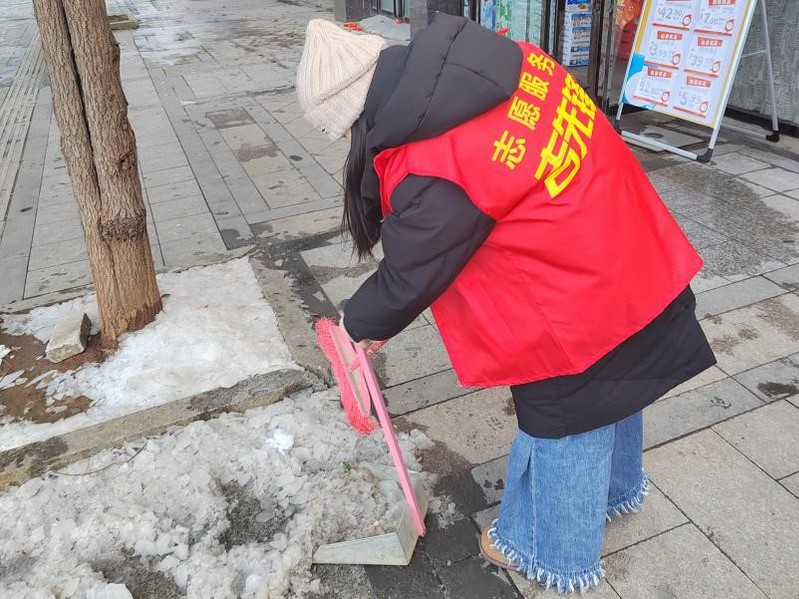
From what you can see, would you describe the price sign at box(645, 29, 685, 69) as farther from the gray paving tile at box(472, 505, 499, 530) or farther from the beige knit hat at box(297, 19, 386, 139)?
the beige knit hat at box(297, 19, 386, 139)

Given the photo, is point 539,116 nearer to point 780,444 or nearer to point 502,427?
point 502,427

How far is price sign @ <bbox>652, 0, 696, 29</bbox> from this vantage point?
537 centimetres

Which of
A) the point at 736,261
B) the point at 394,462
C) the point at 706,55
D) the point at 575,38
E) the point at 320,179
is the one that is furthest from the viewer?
the point at 575,38

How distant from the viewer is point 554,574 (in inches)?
82.4

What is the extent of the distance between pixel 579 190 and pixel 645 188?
279 millimetres

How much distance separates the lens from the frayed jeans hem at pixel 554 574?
6.84ft

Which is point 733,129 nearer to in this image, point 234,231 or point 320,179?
point 320,179

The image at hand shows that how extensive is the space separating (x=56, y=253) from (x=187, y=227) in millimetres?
909

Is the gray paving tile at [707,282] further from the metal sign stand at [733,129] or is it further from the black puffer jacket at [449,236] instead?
the black puffer jacket at [449,236]

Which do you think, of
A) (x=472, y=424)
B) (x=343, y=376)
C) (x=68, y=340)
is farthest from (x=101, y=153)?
(x=472, y=424)

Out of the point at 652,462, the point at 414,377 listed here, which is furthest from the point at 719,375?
the point at 414,377

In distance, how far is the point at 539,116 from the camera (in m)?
1.58

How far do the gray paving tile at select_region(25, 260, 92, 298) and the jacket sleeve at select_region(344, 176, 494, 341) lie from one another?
3.29 m

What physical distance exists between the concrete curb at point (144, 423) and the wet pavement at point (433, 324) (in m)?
0.51
